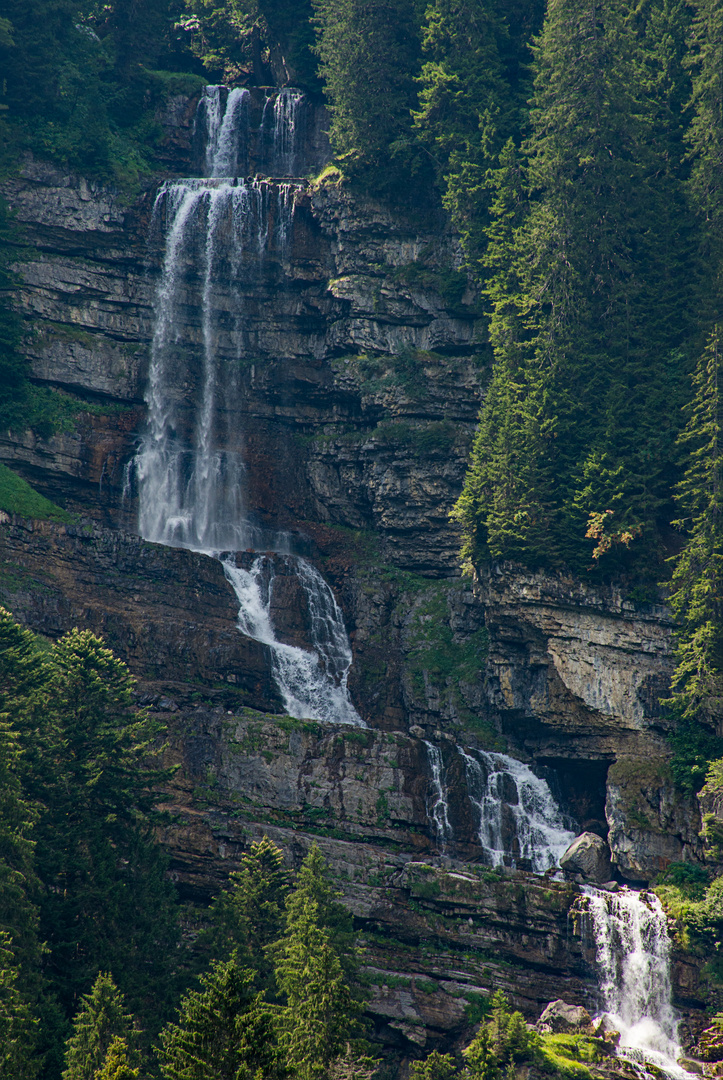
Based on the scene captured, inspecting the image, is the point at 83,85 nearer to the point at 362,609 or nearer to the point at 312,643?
the point at 362,609

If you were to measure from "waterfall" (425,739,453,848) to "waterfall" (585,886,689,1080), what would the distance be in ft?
19.9

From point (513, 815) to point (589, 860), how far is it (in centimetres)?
355

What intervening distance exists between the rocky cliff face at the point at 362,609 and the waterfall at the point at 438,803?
0.66 ft

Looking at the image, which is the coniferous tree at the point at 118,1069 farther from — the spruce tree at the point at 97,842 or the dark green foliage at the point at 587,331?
the dark green foliage at the point at 587,331

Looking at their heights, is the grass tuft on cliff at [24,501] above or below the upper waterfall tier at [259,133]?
below

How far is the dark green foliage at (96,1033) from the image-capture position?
77.2 feet

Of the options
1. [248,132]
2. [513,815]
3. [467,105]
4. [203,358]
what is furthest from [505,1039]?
[248,132]

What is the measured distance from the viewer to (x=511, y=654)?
45688 mm

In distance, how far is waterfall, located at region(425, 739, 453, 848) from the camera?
40.5 metres

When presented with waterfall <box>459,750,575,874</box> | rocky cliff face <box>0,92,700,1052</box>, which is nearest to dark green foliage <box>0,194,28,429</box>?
rocky cliff face <box>0,92,700,1052</box>

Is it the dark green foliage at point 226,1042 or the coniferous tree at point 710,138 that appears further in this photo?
the coniferous tree at point 710,138

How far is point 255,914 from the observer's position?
31.5m

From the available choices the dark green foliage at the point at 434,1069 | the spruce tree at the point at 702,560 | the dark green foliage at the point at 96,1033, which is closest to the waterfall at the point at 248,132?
the spruce tree at the point at 702,560

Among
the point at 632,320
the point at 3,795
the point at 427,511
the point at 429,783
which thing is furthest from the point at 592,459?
the point at 3,795
